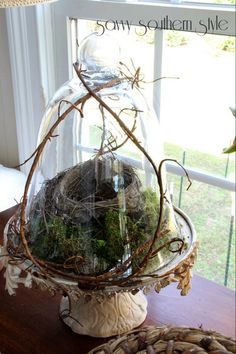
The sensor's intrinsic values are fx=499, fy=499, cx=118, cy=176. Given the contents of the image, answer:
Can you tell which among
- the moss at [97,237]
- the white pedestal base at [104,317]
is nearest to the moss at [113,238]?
the moss at [97,237]

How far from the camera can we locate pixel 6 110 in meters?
1.53

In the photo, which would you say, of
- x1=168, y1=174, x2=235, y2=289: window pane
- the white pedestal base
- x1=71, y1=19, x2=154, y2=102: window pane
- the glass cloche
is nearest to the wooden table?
the white pedestal base

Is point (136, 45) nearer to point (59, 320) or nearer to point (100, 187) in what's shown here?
point (100, 187)

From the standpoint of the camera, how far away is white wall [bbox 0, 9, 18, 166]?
1438 mm

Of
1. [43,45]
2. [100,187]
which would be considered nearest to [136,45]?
[43,45]

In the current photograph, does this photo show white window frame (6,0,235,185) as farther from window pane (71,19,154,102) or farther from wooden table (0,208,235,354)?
wooden table (0,208,235,354)

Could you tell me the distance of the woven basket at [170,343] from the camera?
622 millimetres

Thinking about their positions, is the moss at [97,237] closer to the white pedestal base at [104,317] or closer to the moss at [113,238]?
the moss at [113,238]

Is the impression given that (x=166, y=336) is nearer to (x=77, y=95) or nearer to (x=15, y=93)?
(x=77, y=95)

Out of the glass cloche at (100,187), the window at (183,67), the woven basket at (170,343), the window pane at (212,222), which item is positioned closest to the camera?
the woven basket at (170,343)

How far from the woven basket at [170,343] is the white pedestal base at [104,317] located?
0.16 metres

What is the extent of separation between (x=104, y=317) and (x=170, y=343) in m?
0.21

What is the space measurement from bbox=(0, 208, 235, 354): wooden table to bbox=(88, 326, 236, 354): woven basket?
17 centimetres

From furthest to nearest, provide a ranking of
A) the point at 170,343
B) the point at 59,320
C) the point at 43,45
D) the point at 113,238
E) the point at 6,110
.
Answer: the point at 6,110, the point at 43,45, the point at 59,320, the point at 113,238, the point at 170,343
